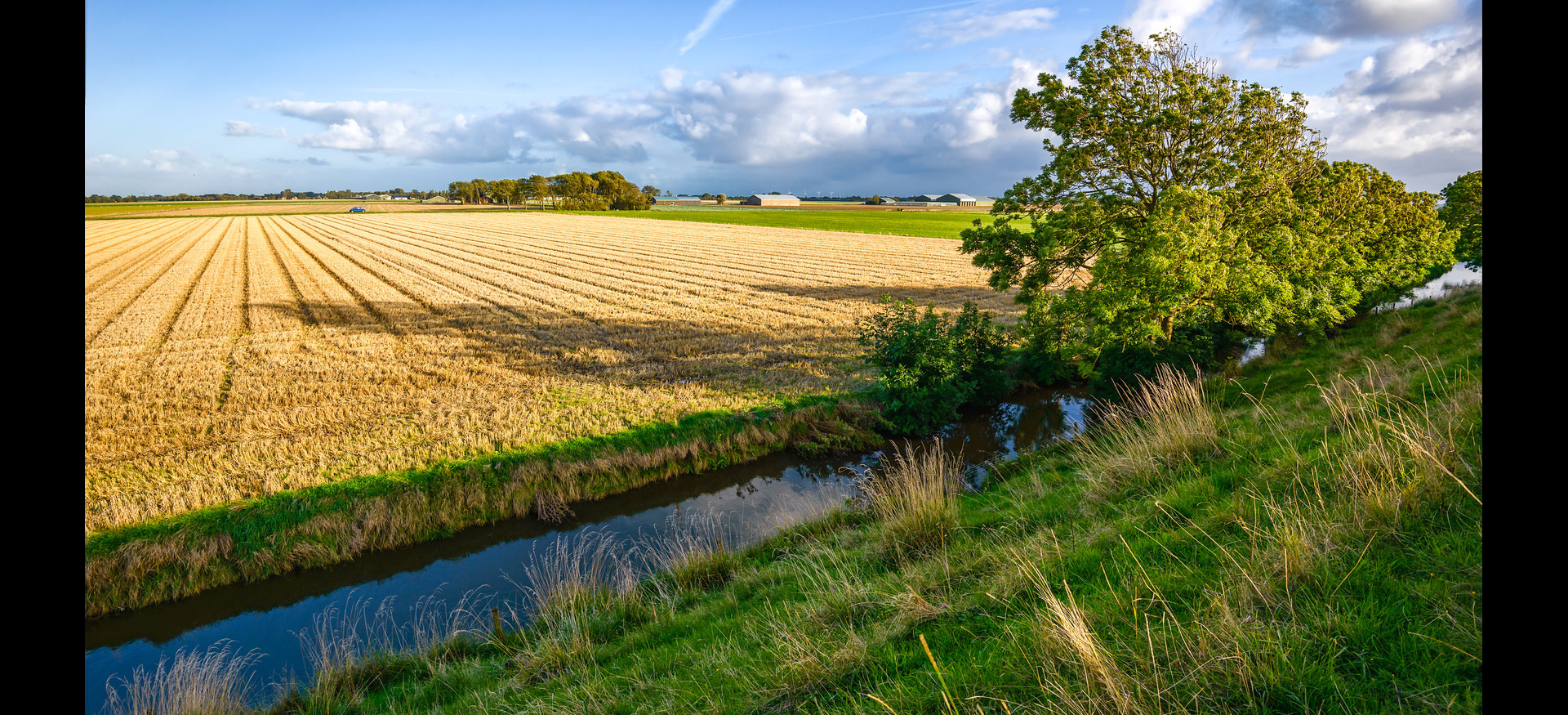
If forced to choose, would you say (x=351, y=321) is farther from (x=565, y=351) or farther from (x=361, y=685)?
(x=361, y=685)

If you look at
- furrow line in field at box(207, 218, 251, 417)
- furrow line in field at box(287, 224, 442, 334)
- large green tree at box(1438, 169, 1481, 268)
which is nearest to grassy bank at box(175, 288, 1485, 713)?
furrow line in field at box(207, 218, 251, 417)

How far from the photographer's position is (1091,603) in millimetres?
4914

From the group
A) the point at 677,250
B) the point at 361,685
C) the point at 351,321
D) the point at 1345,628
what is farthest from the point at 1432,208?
the point at 677,250

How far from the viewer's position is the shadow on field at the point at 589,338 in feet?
66.9

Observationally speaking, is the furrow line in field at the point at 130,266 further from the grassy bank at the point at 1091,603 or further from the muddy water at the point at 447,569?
the grassy bank at the point at 1091,603

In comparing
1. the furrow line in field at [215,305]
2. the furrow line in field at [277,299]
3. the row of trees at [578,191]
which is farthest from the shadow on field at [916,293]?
the row of trees at [578,191]

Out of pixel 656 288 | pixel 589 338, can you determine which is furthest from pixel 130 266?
pixel 589 338

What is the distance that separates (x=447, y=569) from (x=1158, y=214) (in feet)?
57.1

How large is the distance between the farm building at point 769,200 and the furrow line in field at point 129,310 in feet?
481

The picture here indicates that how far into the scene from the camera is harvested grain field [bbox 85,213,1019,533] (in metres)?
13.6

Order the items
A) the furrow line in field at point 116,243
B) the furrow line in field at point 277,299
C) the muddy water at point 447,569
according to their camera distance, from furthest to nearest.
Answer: the furrow line in field at point 116,243 < the furrow line in field at point 277,299 < the muddy water at point 447,569

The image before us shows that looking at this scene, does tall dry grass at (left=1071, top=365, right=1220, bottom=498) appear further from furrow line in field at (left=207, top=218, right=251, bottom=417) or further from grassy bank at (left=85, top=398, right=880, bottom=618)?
furrow line in field at (left=207, top=218, right=251, bottom=417)

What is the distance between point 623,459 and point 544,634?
6.21 meters
